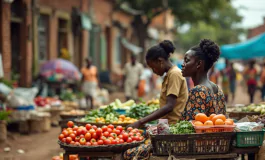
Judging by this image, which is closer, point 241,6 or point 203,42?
point 203,42

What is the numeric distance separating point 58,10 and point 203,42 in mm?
14921

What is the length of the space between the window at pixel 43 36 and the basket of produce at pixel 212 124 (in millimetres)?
14330

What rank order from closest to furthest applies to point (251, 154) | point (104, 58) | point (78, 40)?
point (251, 154) < point (78, 40) < point (104, 58)

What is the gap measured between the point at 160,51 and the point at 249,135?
1942mm

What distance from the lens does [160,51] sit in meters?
6.58

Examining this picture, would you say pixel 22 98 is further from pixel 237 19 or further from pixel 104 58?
pixel 237 19

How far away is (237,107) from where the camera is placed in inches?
404

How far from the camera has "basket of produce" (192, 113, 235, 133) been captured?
5102 millimetres

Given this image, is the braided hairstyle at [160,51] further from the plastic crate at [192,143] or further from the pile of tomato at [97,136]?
the plastic crate at [192,143]

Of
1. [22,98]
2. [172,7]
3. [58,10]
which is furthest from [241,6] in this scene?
[22,98]

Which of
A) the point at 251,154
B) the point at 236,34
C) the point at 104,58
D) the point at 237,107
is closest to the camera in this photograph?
the point at 251,154

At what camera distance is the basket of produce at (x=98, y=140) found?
236 inches

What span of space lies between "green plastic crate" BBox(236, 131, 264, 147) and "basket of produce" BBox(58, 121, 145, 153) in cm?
158

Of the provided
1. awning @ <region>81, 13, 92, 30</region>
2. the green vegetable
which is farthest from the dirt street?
awning @ <region>81, 13, 92, 30</region>
